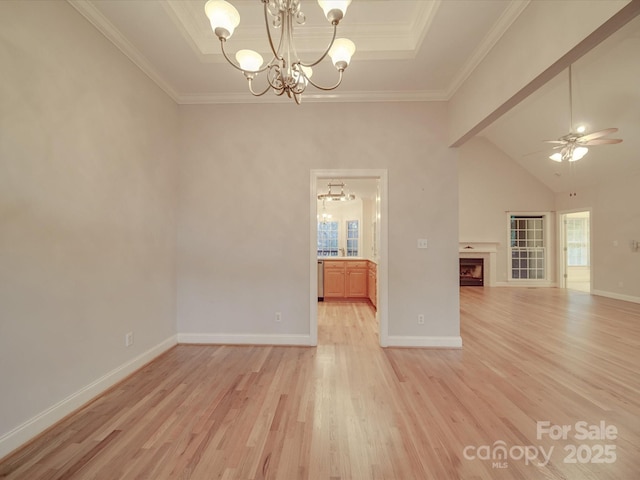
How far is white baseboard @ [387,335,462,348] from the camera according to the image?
3293 mm

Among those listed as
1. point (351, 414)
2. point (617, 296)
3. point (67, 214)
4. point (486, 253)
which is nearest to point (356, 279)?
point (351, 414)

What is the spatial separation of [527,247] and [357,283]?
20.5 feet

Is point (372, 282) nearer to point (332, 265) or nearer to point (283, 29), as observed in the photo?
point (332, 265)

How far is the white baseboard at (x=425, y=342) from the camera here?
10.8 feet

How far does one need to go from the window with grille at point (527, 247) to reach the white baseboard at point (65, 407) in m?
9.71

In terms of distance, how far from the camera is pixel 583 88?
4.58 m

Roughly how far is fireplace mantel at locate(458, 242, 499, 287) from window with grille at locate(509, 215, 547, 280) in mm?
631

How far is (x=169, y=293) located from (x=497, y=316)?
5260 millimetres

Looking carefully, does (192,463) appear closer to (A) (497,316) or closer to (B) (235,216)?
(B) (235,216)

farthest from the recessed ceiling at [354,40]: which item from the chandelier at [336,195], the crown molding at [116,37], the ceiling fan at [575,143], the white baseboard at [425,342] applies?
the chandelier at [336,195]

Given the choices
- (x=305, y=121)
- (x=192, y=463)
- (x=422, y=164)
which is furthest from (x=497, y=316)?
(x=192, y=463)

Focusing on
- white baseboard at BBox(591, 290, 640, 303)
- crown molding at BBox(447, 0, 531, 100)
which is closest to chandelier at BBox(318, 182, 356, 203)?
crown molding at BBox(447, 0, 531, 100)

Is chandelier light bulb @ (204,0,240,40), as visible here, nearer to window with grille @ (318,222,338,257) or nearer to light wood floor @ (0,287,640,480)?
light wood floor @ (0,287,640,480)

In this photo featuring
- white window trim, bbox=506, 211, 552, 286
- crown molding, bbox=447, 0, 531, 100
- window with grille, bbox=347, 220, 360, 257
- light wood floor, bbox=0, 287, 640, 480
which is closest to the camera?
light wood floor, bbox=0, 287, 640, 480
